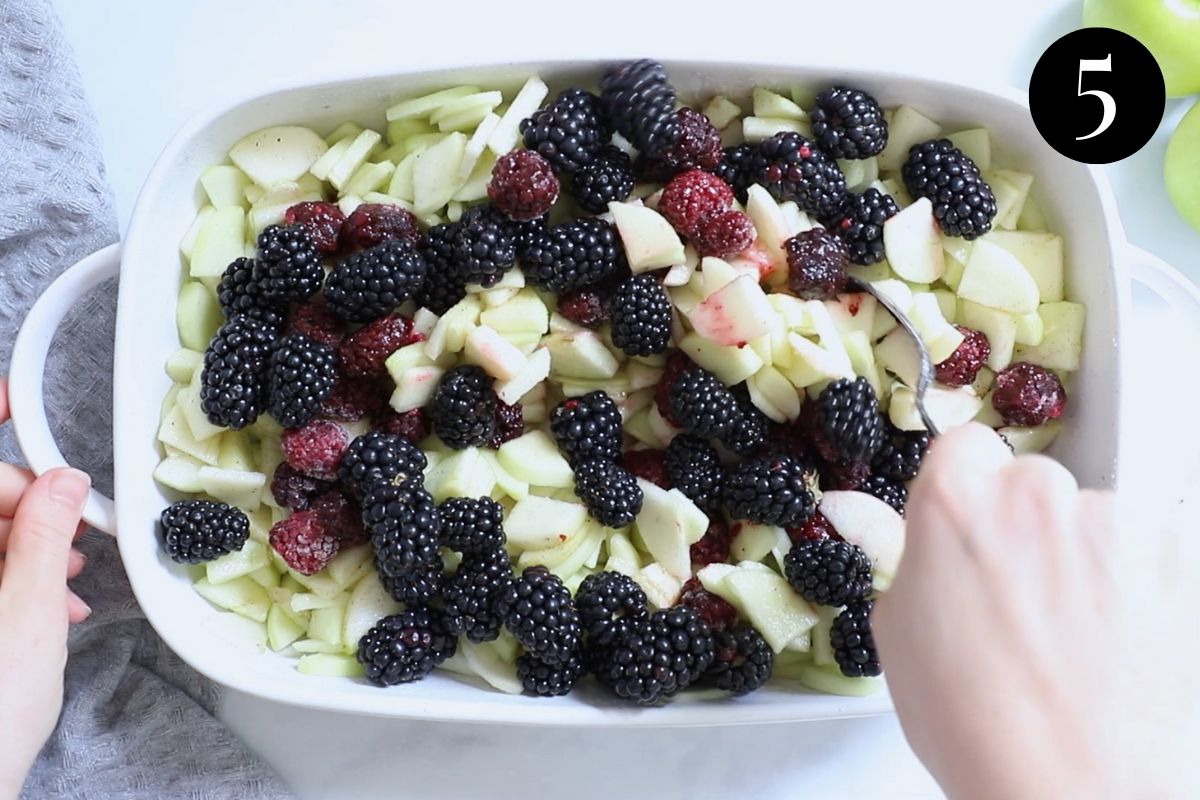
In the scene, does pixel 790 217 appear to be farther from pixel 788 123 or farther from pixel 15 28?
pixel 15 28

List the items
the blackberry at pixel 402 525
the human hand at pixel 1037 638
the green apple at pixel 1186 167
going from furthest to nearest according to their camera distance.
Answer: the green apple at pixel 1186 167 → the blackberry at pixel 402 525 → the human hand at pixel 1037 638

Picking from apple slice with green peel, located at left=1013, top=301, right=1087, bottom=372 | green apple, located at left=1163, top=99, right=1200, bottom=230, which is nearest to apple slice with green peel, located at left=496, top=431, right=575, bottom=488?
apple slice with green peel, located at left=1013, top=301, right=1087, bottom=372

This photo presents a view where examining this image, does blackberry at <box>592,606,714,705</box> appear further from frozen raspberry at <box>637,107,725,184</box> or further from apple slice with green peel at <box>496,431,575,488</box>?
frozen raspberry at <box>637,107,725,184</box>

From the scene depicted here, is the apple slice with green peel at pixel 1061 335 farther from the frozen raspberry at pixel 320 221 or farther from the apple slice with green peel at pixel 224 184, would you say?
the apple slice with green peel at pixel 224 184

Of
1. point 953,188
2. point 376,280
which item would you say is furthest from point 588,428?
point 953,188

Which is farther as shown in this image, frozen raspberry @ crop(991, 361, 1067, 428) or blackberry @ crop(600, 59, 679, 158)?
frozen raspberry @ crop(991, 361, 1067, 428)

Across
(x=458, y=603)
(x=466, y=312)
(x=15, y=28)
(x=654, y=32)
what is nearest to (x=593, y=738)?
(x=458, y=603)

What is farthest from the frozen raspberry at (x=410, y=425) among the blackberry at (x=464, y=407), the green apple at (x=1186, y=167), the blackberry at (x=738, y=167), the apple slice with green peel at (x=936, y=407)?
the green apple at (x=1186, y=167)
